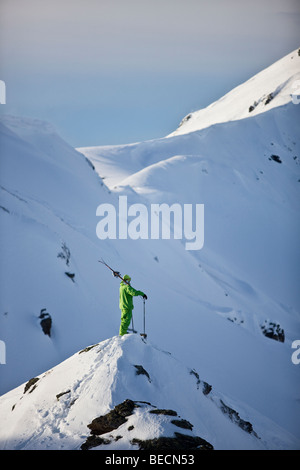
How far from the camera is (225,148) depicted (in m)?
56.3

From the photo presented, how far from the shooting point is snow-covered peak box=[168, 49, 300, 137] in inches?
2832

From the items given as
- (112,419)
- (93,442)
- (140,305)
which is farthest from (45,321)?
(93,442)

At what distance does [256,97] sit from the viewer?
77188mm

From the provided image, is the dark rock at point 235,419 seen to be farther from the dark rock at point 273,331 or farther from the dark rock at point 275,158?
the dark rock at point 275,158

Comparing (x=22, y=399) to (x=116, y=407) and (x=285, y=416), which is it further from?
(x=285, y=416)

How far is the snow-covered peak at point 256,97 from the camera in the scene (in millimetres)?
71938

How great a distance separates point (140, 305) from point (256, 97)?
2834 inches

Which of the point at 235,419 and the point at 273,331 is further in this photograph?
the point at 273,331

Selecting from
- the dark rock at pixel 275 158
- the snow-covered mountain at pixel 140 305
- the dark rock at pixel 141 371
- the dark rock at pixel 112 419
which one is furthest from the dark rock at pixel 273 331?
the dark rock at pixel 275 158

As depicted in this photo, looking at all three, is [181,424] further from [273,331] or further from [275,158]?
[275,158]

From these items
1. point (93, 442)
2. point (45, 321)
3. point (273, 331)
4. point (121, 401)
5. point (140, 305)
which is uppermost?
point (140, 305)

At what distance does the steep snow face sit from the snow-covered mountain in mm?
37
